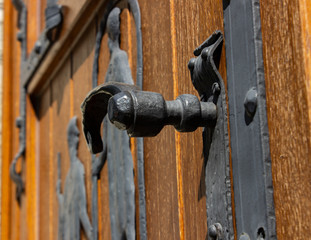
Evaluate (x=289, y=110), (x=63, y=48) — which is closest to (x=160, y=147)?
(x=289, y=110)

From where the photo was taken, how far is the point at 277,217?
1.33ft

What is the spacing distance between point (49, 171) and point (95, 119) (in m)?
0.74

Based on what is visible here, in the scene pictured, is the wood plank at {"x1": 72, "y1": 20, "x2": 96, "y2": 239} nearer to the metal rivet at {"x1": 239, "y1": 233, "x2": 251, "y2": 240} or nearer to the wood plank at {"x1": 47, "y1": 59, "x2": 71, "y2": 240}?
the wood plank at {"x1": 47, "y1": 59, "x2": 71, "y2": 240}

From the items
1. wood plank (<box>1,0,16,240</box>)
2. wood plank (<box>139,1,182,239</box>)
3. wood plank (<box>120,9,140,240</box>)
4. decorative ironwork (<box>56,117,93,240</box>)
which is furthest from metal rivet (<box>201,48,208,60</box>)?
wood plank (<box>1,0,16,240</box>)

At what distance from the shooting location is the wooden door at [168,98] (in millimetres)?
389

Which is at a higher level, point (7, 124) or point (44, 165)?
point (7, 124)

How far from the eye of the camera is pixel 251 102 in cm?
43

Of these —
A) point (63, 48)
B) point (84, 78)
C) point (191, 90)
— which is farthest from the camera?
point (63, 48)

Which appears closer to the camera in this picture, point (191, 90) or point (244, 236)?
point (244, 236)

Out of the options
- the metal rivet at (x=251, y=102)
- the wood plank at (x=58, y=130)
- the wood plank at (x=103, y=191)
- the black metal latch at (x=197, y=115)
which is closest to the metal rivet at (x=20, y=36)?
the wood plank at (x=58, y=130)

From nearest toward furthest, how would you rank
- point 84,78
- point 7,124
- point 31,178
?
point 84,78 → point 31,178 → point 7,124

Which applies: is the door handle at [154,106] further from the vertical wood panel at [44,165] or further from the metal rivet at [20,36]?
the metal rivet at [20,36]

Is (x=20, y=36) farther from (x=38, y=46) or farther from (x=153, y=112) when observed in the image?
(x=153, y=112)

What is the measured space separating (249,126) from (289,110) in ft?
0.15
